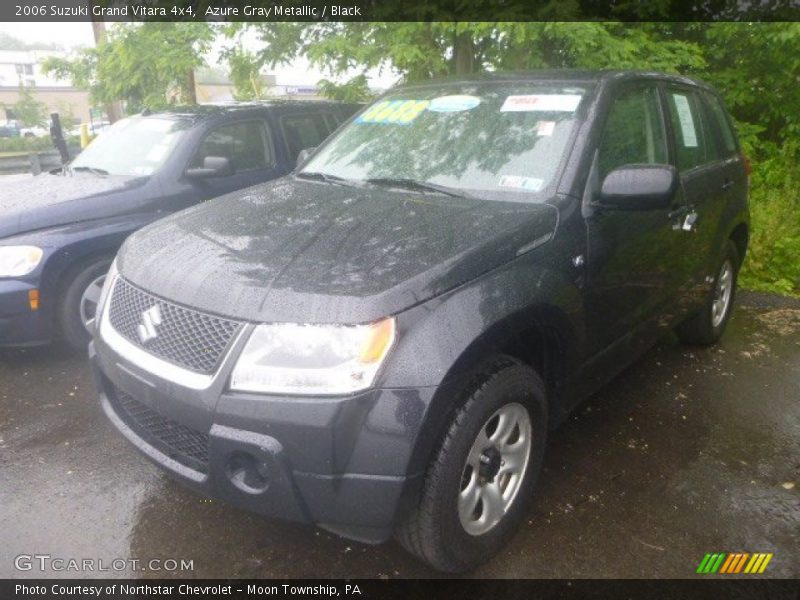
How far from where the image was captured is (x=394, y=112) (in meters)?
3.56

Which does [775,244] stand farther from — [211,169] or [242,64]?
[242,64]

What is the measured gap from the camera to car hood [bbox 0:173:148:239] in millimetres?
4125

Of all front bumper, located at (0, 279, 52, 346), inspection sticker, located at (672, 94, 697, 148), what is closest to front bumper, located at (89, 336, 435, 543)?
front bumper, located at (0, 279, 52, 346)

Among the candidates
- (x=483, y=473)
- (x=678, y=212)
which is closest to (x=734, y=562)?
(x=483, y=473)

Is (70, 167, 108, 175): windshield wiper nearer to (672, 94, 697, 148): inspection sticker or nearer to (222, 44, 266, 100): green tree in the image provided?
(222, 44, 266, 100): green tree

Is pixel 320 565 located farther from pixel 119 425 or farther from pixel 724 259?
pixel 724 259

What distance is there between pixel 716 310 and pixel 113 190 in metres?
4.37

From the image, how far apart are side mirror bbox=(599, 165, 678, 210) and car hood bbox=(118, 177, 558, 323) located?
0.99ft

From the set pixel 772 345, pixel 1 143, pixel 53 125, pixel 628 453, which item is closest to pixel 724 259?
pixel 772 345

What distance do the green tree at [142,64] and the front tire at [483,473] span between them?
23.7ft

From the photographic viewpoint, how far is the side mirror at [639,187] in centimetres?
266

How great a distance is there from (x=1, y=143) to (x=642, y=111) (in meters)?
39.6

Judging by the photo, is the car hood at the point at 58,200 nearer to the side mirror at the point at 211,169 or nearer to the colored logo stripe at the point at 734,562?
the side mirror at the point at 211,169

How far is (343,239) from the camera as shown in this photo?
2426mm
